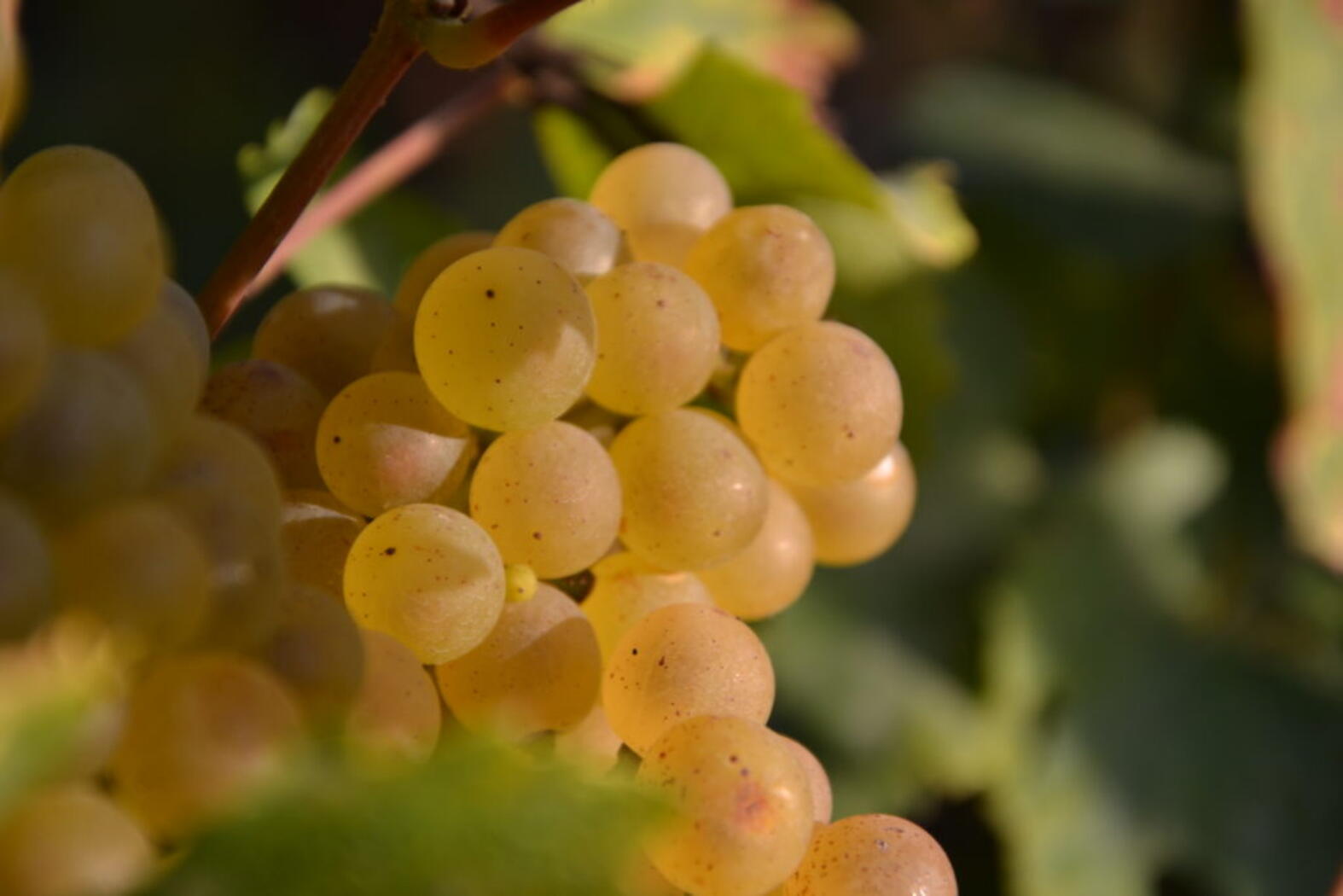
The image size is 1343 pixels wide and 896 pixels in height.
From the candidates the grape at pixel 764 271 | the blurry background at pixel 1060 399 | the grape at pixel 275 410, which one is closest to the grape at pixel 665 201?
the grape at pixel 764 271

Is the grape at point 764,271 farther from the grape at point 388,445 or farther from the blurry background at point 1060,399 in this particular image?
the blurry background at point 1060,399

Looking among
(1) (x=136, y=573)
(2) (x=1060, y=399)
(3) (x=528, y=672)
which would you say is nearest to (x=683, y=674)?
(3) (x=528, y=672)

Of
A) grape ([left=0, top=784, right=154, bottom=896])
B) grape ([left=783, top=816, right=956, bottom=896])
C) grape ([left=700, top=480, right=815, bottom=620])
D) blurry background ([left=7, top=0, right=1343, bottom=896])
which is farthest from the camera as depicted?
blurry background ([left=7, top=0, right=1343, bottom=896])

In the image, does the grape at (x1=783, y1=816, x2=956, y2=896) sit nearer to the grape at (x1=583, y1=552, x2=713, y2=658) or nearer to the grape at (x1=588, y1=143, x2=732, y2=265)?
the grape at (x1=583, y1=552, x2=713, y2=658)

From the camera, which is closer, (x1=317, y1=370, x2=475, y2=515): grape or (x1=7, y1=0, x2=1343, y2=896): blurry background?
(x1=317, y1=370, x2=475, y2=515): grape

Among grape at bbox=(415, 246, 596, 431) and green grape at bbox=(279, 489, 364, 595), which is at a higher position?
grape at bbox=(415, 246, 596, 431)

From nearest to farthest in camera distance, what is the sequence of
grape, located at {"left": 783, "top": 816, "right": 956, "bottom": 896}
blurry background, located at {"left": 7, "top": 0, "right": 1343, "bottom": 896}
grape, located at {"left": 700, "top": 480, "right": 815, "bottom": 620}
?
grape, located at {"left": 783, "top": 816, "right": 956, "bottom": 896}, grape, located at {"left": 700, "top": 480, "right": 815, "bottom": 620}, blurry background, located at {"left": 7, "top": 0, "right": 1343, "bottom": 896}

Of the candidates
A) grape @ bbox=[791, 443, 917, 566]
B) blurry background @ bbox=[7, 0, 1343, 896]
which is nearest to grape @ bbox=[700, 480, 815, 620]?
grape @ bbox=[791, 443, 917, 566]

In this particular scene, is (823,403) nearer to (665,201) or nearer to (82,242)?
(665,201)
